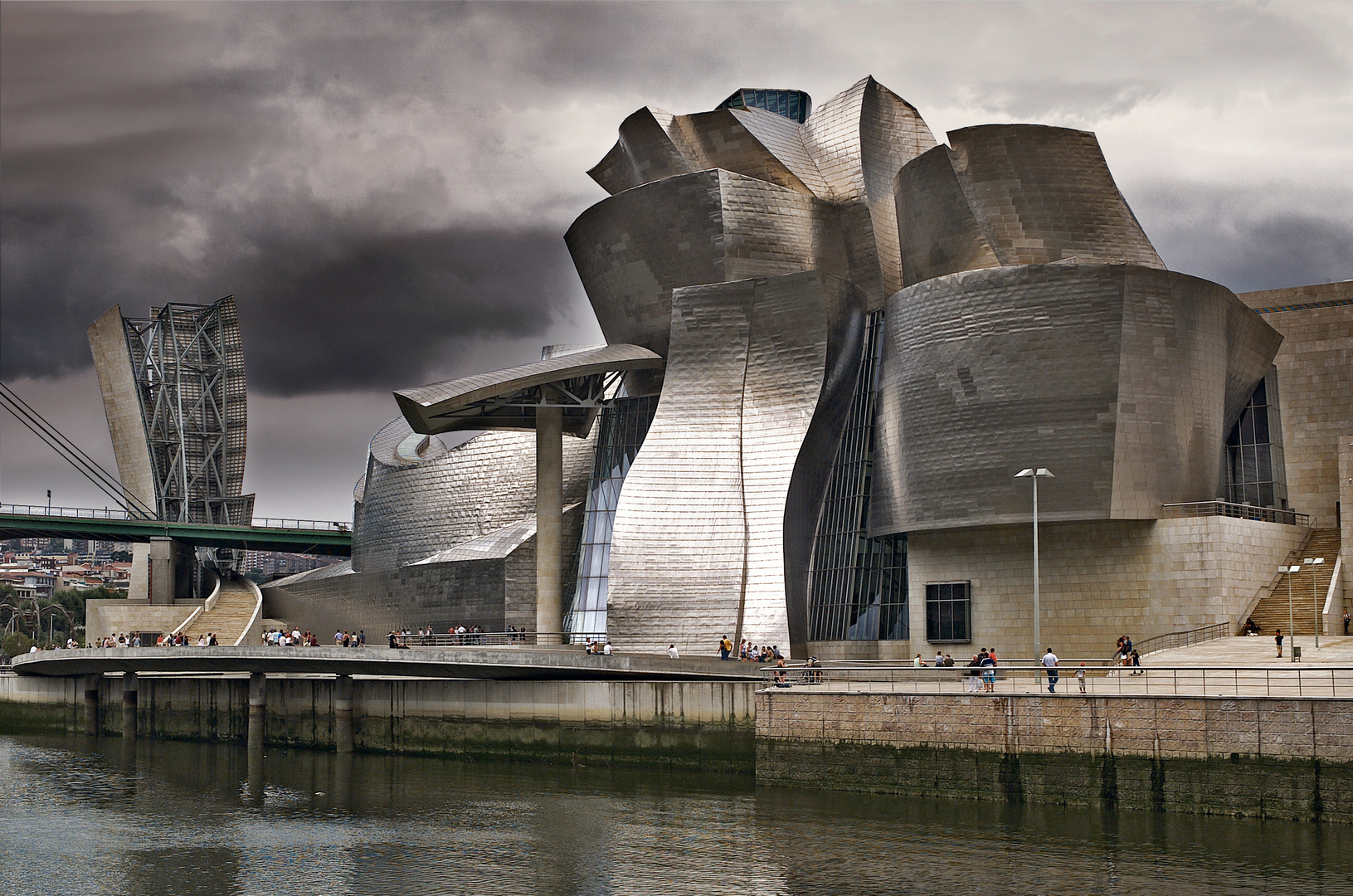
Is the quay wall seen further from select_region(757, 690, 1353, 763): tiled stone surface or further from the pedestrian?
the pedestrian

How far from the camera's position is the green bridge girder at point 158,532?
6975 cm

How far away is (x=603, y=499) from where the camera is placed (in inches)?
1871

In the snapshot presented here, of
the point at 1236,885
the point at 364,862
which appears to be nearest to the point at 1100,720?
the point at 1236,885

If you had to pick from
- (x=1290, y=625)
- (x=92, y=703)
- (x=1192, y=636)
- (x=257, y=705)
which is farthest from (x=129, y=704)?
(x=1290, y=625)

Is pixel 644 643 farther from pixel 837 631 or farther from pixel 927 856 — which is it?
pixel 927 856

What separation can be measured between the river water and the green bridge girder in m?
41.9

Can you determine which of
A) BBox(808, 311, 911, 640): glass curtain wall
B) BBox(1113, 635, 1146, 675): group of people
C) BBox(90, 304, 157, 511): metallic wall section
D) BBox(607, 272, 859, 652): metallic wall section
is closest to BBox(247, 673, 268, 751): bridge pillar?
BBox(607, 272, 859, 652): metallic wall section

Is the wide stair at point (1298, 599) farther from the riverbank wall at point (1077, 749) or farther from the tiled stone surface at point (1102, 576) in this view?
the riverbank wall at point (1077, 749)

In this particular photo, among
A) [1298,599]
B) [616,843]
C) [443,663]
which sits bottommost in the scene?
[616,843]

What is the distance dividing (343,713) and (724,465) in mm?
13447

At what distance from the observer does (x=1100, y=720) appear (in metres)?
24.0

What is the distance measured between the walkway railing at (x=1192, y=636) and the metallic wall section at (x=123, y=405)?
5875 cm

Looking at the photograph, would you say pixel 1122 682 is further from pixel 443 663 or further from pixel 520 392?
pixel 520 392

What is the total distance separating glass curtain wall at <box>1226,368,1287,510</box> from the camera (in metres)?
41.3
